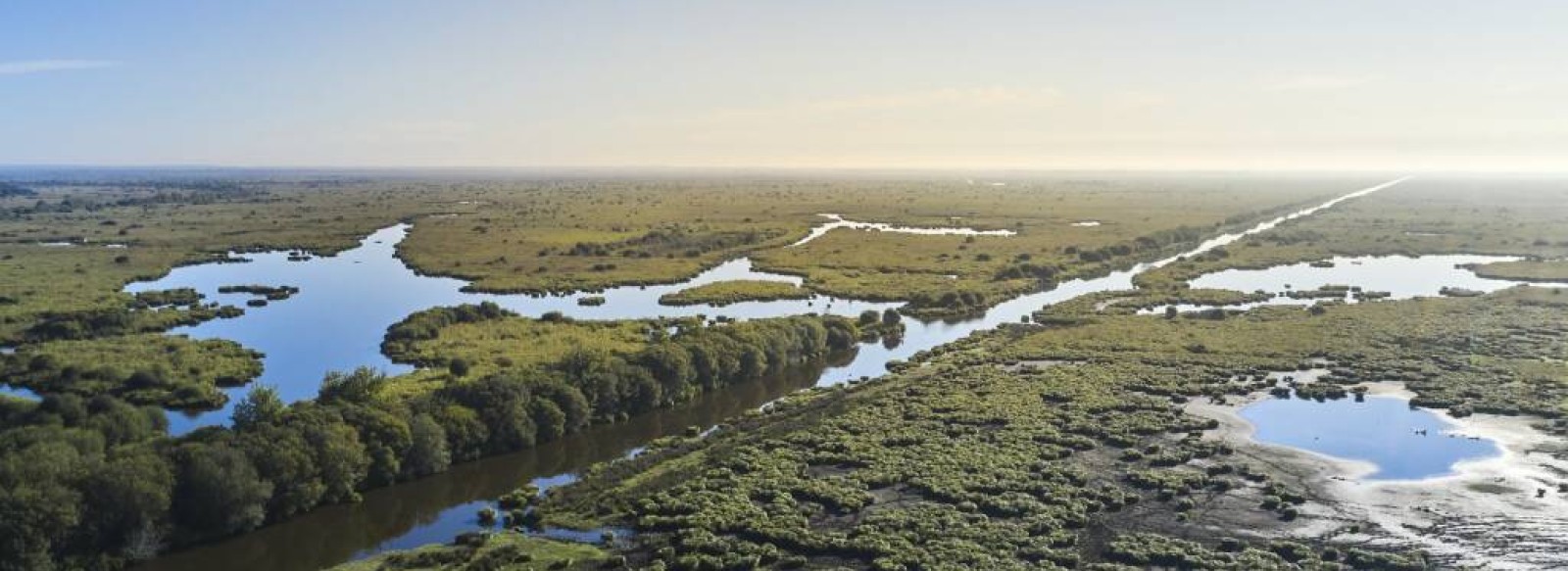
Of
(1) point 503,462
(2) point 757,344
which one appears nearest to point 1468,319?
(2) point 757,344

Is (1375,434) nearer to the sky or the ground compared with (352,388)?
nearer to the ground

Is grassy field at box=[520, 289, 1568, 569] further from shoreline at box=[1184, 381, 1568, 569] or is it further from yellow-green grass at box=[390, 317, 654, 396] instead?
yellow-green grass at box=[390, 317, 654, 396]

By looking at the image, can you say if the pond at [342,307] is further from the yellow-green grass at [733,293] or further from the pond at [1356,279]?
the pond at [1356,279]

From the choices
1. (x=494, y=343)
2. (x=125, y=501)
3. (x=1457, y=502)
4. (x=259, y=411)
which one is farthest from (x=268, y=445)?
Answer: (x=1457, y=502)

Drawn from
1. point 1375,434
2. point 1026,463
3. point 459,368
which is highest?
point 459,368

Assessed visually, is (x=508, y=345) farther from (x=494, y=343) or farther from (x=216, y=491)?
(x=216, y=491)

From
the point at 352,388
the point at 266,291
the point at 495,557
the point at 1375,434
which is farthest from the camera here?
the point at 266,291

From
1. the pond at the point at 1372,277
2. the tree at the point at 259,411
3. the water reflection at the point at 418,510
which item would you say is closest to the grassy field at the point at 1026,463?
the water reflection at the point at 418,510
